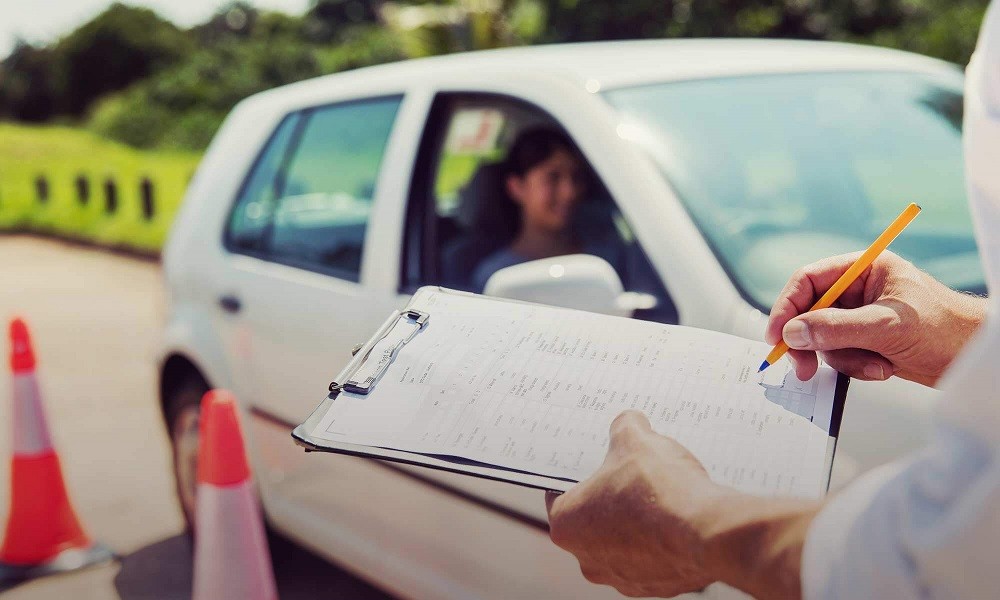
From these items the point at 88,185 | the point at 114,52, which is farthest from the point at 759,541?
the point at 114,52

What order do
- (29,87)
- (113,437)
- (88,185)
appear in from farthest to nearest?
(29,87), (88,185), (113,437)

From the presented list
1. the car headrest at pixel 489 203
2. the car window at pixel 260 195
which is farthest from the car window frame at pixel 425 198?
the car window at pixel 260 195

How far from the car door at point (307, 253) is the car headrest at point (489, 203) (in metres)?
0.37

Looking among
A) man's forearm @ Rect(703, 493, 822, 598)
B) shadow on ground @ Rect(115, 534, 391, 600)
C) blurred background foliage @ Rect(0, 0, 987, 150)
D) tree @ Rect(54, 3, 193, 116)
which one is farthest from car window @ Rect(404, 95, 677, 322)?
tree @ Rect(54, 3, 193, 116)

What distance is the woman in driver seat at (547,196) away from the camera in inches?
131

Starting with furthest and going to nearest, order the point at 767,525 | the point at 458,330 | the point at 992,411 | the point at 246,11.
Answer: the point at 246,11, the point at 458,330, the point at 767,525, the point at 992,411

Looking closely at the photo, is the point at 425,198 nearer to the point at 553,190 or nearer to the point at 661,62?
the point at 553,190

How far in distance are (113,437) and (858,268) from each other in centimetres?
480

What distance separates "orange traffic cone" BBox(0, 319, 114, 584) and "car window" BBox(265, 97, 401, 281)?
1.05 metres

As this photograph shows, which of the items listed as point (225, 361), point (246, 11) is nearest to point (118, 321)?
point (225, 361)

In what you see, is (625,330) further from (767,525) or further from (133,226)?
(133,226)

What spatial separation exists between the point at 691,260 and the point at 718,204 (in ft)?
0.90

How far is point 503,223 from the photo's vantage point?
358 cm

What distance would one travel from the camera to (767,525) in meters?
0.95
